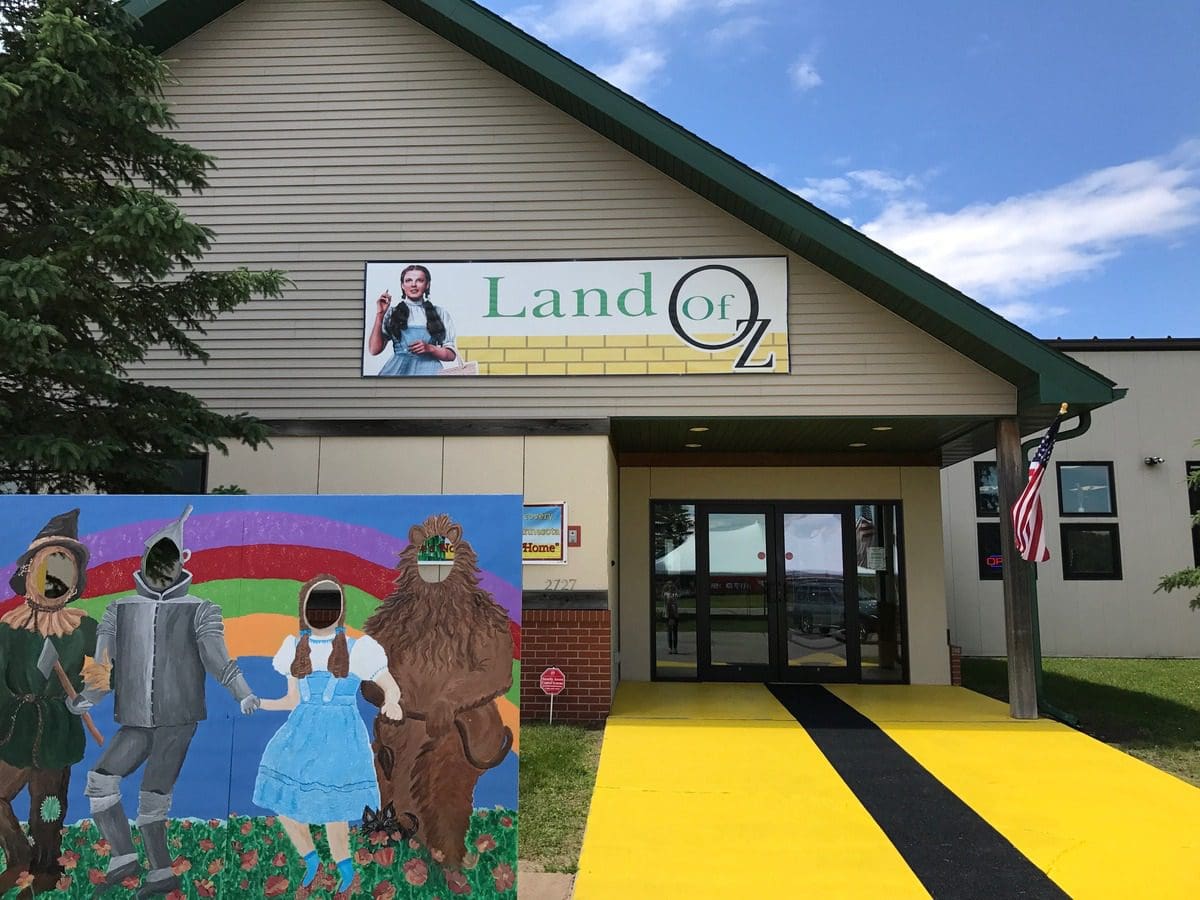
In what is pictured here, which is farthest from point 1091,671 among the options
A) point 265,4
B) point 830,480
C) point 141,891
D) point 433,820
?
point 265,4

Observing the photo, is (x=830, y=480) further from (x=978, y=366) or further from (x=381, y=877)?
(x=381, y=877)

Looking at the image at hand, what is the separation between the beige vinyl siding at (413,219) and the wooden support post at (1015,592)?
51 centimetres

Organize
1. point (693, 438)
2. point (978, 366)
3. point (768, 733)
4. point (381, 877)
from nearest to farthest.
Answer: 1. point (381, 877)
2. point (768, 733)
3. point (978, 366)
4. point (693, 438)

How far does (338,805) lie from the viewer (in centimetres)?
423

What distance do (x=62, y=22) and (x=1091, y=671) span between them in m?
15.0

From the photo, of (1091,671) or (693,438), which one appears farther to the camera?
(1091,671)

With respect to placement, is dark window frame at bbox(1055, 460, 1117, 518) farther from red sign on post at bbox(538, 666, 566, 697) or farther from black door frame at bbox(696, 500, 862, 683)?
red sign on post at bbox(538, 666, 566, 697)

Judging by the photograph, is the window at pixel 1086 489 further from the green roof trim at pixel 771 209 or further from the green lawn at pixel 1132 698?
the green roof trim at pixel 771 209

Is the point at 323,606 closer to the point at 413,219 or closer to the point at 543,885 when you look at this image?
the point at 543,885

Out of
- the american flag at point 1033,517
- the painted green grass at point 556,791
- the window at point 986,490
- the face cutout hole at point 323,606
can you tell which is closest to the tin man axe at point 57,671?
the face cutout hole at point 323,606

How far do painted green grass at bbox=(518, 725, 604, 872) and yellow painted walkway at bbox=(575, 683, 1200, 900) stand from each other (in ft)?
0.44

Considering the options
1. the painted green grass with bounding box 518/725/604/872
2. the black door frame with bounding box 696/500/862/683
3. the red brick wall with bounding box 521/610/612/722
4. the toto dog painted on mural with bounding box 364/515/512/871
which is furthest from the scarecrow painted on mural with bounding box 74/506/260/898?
the black door frame with bounding box 696/500/862/683

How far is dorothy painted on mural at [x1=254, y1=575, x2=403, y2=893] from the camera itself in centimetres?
423

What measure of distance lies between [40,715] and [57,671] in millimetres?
222
